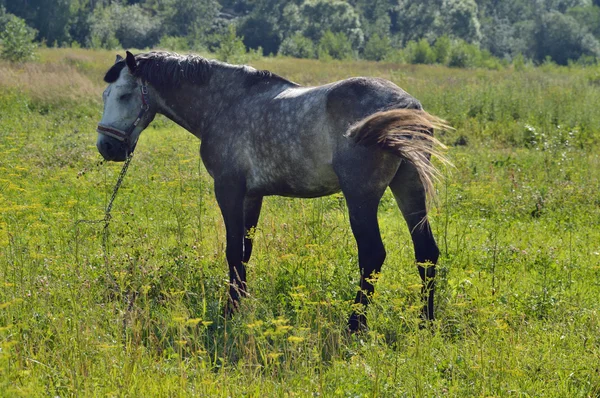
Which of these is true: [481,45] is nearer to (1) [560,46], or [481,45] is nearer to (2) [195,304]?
(1) [560,46]

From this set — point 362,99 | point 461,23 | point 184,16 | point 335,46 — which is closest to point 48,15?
point 184,16

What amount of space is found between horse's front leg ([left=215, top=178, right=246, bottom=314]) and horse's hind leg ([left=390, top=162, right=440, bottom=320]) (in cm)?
128

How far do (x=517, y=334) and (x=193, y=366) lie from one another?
83.8 inches

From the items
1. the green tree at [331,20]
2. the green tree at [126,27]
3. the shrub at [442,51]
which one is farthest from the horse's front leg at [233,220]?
the green tree at [331,20]

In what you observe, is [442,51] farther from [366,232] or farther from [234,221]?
[366,232]

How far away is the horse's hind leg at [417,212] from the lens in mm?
4738

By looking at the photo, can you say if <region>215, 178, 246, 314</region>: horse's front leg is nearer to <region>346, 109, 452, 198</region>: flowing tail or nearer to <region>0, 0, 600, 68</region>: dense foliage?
<region>346, 109, 452, 198</region>: flowing tail

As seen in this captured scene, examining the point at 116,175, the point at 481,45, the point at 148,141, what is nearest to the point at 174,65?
the point at 116,175

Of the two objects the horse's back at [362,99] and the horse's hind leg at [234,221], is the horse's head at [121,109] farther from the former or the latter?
the horse's back at [362,99]

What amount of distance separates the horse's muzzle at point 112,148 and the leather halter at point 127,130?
38 mm

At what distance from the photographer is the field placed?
12.0 feet

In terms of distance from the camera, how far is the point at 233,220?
17.4 ft

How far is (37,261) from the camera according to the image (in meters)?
4.89

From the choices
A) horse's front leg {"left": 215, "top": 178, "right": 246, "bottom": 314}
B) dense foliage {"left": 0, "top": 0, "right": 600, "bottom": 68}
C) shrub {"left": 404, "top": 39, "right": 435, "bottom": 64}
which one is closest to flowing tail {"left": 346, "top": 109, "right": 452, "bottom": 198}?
horse's front leg {"left": 215, "top": 178, "right": 246, "bottom": 314}
